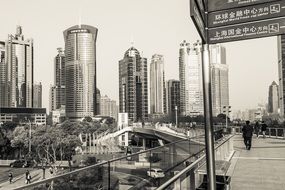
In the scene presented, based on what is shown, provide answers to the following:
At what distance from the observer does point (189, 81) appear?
146m

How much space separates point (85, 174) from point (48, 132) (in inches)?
2782

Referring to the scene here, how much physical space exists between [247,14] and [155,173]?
3733 mm

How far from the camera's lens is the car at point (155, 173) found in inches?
251

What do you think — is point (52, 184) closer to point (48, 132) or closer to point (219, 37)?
point (219, 37)

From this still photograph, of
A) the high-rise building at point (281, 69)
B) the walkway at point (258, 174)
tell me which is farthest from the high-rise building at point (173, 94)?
the walkway at point (258, 174)

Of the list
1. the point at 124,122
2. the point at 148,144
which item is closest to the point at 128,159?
Answer: the point at 124,122

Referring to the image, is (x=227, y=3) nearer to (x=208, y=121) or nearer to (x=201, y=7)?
(x=201, y=7)

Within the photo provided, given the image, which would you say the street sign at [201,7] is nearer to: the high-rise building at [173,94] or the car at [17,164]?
the car at [17,164]

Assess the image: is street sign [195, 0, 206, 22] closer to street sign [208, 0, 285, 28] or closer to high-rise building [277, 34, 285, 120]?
street sign [208, 0, 285, 28]

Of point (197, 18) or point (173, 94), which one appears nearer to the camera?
point (197, 18)

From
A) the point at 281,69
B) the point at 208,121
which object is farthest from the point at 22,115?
the point at 208,121

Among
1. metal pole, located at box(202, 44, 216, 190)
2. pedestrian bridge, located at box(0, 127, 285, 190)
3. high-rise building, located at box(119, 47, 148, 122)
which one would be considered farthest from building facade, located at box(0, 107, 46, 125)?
metal pole, located at box(202, 44, 216, 190)

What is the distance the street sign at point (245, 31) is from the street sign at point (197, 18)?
0.14 meters

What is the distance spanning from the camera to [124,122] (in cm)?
12050
